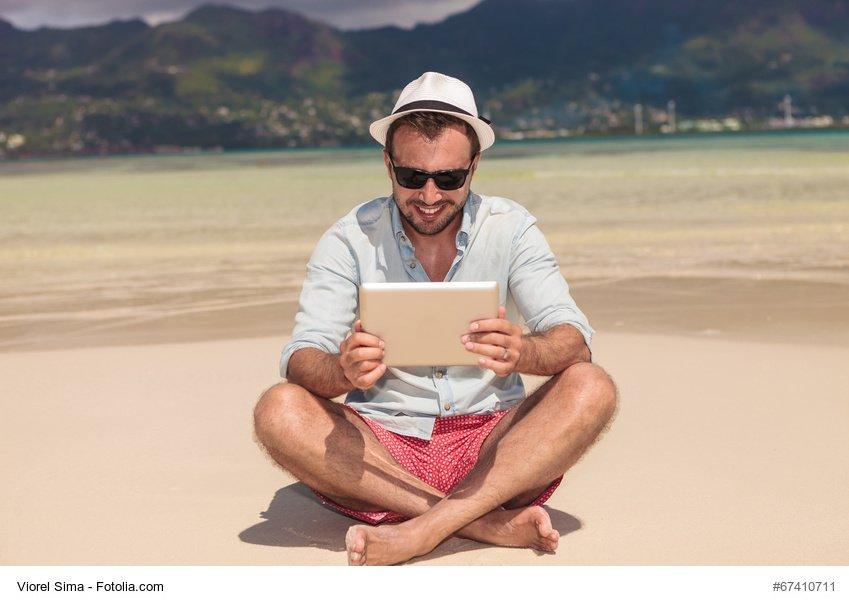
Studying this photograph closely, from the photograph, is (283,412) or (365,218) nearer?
(283,412)

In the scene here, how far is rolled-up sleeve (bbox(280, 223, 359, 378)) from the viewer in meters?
3.78

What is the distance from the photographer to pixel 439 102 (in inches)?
142

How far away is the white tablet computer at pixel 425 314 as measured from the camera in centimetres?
327

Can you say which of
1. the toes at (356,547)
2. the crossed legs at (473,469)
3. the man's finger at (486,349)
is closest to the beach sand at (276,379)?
the crossed legs at (473,469)

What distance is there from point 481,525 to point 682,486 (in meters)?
1.10

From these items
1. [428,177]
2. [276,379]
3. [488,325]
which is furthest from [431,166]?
[276,379]

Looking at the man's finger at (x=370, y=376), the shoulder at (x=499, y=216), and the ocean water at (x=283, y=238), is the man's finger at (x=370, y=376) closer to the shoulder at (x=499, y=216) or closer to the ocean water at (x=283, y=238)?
the shoulder at (x=499, y=216)

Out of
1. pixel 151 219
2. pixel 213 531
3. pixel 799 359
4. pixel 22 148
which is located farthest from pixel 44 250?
pixel 22 148

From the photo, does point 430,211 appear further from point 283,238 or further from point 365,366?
point 283,238

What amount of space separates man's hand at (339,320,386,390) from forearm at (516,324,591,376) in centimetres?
43

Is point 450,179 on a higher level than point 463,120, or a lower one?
lower

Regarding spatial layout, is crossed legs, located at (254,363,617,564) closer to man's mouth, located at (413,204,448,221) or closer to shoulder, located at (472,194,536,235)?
shoulder, located at (472,194,536,235)

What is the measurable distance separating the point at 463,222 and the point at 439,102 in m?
0.44

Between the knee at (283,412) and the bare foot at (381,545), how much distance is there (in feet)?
1.20
